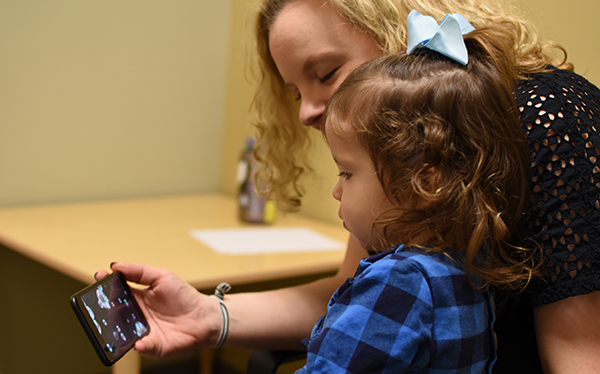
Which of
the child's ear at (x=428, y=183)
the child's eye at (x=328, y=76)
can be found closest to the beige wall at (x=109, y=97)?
the child's eye at (x=328, y=76)

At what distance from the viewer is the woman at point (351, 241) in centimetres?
65

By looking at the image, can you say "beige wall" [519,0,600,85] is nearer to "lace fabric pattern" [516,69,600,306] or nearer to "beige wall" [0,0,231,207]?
"lace fabric pattern" [516,69,600,306]

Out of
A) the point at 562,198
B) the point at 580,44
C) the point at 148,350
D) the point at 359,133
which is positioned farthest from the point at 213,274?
the point at 580,44

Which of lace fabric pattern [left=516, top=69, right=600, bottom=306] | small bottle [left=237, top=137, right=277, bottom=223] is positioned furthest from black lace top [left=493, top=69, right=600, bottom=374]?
small bottle [left=237, top=137, right=277, bottom=223]

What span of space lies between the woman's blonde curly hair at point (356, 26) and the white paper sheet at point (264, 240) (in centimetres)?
21

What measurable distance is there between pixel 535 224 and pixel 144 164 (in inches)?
64.0

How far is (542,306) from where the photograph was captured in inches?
26.7

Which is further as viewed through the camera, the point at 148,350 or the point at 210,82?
the point at 210,82

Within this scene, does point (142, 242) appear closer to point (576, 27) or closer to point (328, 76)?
point (328, 76)

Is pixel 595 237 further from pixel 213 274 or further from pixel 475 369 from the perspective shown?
pixel 213 274

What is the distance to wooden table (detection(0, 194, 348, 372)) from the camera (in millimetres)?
1246

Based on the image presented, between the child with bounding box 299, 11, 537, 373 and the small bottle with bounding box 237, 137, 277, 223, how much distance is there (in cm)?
108

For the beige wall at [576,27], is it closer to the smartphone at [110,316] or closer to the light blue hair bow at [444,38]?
the light blue hair bow at [444,38]

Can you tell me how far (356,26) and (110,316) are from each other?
1.91ft
